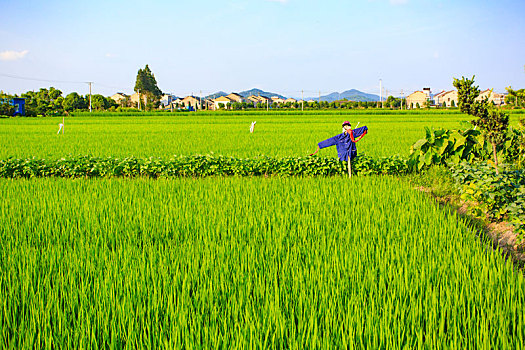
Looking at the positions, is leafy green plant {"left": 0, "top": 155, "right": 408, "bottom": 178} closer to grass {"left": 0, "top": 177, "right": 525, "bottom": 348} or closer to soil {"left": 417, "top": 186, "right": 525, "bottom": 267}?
soil {"left": 417, "top": 186, "right": 525, "bottom": 267}

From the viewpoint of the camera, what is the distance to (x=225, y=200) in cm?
588

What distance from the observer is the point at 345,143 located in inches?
294

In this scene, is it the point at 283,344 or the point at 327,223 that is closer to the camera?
the point at 283,344

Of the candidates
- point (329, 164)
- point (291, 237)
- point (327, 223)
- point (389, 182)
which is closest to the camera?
point (291, 237)

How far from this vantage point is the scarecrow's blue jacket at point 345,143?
7.21 meters

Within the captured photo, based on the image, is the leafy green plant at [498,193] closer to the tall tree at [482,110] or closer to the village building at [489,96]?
the tall tree at [482,110]

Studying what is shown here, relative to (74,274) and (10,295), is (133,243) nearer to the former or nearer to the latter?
(74,274)

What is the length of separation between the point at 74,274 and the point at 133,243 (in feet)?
3.04

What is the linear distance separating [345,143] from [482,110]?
9.21 ft

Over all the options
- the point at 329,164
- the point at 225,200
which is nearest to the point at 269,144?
the point at 329,164

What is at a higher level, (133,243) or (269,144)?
(269,144)

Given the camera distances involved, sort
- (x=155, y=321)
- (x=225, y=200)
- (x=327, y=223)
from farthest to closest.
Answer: (x=225, y=200)
(x=327, y=223)
(x=155, y=321)

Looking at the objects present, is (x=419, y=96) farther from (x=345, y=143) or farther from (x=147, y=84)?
(x=345, y=143)

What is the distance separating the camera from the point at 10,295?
281 centimetres
